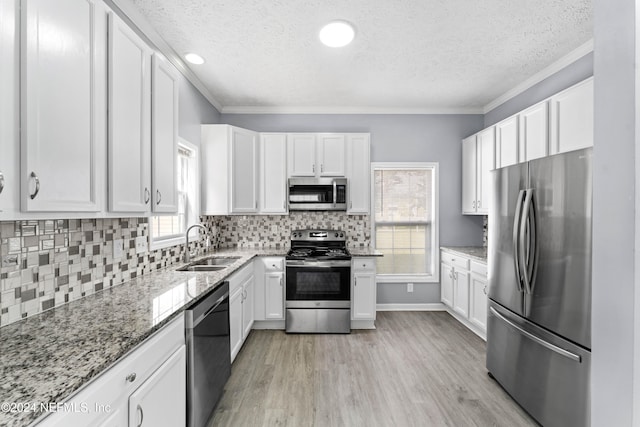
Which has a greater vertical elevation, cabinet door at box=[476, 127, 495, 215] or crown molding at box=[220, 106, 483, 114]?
crown molding at box=[220, 106, 483, 114]

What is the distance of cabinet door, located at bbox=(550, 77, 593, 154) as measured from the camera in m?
2.22

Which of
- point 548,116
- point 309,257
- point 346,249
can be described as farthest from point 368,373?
point 548,116

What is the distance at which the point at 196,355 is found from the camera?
1.72 metres

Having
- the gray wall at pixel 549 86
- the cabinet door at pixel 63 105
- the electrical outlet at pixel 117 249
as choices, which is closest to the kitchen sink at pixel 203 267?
the electrical outlet at pixel 117 249

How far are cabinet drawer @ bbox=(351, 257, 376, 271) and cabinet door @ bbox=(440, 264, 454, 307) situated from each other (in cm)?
110

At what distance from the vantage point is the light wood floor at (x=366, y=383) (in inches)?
81.0

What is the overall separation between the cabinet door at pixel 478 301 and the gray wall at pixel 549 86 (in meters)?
1.95

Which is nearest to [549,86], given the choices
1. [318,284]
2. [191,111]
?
[318,284]

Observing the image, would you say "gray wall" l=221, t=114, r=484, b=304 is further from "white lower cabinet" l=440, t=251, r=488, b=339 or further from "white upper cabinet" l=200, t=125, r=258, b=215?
"white upper cabinet" l=200, t=125, r=258, b=215

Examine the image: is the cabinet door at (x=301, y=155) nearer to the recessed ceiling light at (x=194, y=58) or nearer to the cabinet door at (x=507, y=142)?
the recessed ceiling light at (x=194, y=58)

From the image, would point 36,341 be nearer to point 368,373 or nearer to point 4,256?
point 4,256

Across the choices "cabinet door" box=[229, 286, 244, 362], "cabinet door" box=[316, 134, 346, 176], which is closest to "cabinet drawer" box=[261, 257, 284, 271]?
"cabinet door" box=[229, 286, 244, 362]

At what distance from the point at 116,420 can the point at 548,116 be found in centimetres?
345

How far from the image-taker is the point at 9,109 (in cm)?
94
